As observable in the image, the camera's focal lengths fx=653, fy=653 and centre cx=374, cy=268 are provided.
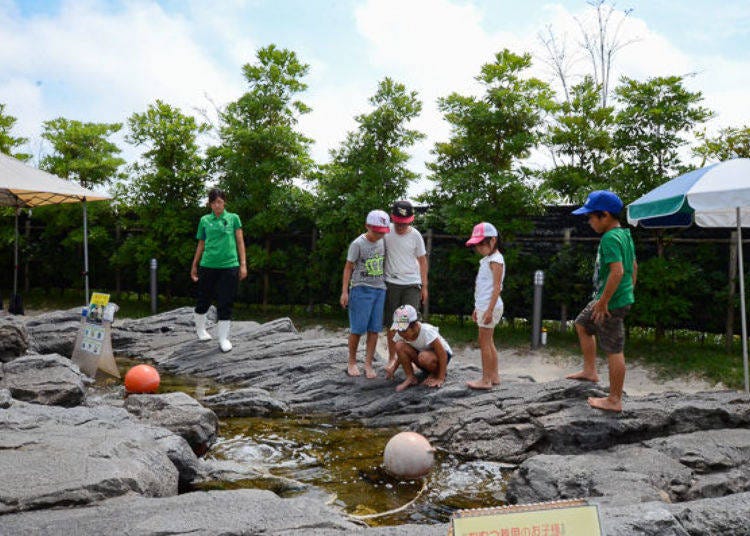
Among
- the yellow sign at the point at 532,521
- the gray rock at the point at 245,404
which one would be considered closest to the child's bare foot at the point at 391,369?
the gray rock at the point at 245,404

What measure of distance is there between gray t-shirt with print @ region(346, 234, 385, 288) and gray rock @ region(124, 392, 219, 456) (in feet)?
6.54

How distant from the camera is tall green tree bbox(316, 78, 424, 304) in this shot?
11984 millimetres

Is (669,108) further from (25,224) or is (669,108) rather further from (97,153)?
(25,224)

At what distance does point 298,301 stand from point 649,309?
6.62 metres

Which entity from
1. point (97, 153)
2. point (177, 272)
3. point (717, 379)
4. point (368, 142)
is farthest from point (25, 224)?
point (717, 379)

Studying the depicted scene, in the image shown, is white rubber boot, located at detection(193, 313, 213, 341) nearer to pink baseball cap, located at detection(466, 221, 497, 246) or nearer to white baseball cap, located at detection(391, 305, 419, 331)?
white baseball cap, located at detection(391, 305, 419, 331)

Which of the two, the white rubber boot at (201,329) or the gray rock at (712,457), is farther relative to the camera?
the white rubber boot at (201,329)

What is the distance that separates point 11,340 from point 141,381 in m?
2.09

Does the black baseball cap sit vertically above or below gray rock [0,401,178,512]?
above

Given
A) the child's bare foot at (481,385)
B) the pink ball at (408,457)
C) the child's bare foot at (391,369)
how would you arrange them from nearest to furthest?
the pink ball at (408,457), the child's bare foot at (481,385), the child's bare foot at (391,369)

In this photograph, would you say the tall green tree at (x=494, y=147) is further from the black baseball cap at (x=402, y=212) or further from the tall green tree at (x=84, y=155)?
the tall green tree at (x=84, y=155)

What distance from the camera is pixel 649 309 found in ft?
31.6

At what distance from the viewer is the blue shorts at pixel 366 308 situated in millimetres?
6320

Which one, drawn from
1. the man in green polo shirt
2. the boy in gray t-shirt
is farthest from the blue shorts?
the man in green polo shirt
